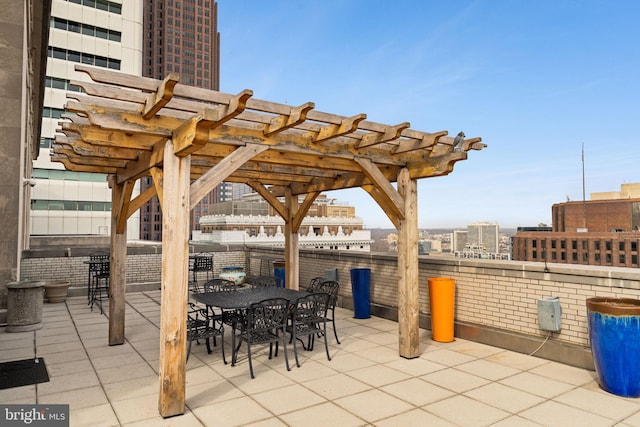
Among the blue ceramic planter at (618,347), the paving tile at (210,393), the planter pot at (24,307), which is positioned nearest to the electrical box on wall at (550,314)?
the blue ceramic planter at (618,347)

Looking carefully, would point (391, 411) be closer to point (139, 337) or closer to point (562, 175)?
point (139, 337)

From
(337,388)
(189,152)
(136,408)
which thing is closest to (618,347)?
(337,388)

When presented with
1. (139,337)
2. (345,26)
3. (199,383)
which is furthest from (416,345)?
(345,26)

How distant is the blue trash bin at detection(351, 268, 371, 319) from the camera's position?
8.09 metres

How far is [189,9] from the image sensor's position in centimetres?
10969

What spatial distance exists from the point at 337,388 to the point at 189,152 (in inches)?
120

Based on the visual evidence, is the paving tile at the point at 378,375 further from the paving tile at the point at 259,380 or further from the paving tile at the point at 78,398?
the paving tile at the point at 78,398

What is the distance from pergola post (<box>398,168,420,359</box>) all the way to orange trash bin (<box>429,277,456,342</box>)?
29.9 inches

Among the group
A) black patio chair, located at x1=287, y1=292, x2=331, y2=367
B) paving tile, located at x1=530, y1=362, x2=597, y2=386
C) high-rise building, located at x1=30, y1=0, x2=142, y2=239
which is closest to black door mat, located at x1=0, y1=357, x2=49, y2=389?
black patio chair, located at x1=287, y1=292, x2=331, y2=367

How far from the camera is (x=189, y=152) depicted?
153 inches

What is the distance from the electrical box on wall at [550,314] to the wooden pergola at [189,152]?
1665 millimetres

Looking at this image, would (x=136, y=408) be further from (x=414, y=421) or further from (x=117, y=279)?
(x=117, y=279)

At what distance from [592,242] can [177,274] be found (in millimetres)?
94052

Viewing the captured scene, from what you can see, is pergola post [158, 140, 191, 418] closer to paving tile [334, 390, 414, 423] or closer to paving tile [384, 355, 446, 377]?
Result: paving tile [334, 390, 414, 423]
